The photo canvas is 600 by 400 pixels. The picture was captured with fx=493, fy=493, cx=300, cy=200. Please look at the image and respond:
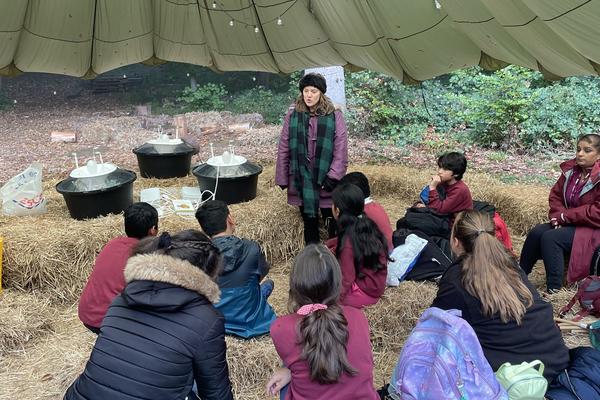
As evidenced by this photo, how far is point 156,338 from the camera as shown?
1624 mm

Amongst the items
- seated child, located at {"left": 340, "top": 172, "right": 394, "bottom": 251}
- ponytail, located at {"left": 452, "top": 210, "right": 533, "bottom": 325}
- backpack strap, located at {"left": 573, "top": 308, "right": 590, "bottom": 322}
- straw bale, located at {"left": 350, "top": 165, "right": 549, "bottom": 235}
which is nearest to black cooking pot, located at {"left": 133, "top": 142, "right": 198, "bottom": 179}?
straw bale, located at {"left": 350, "top": 165, "right": 549, "bottom": 235}

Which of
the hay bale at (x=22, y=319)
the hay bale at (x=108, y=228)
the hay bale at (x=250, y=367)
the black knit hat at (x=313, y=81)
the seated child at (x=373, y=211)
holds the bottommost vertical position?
the hay bale at (x=22, y=319)

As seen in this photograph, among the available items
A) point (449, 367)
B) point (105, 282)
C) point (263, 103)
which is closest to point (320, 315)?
point (449, 367)

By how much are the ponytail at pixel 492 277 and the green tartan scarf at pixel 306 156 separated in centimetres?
161

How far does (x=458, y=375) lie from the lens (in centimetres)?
181

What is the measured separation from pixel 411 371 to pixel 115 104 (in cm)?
1155

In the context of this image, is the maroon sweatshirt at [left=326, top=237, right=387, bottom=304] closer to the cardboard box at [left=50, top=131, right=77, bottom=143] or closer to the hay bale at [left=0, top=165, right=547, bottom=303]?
the hay bale at [left=0, top=165, right=547, bottom=303]

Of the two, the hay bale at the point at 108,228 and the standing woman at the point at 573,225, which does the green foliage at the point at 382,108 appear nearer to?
the hay bale at the point at 108,228

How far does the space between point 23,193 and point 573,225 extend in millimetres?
4208

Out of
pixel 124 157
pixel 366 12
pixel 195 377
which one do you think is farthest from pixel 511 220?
pixel 124 157

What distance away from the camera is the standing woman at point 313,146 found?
142 inches

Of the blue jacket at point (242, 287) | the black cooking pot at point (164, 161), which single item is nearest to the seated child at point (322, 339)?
the blue jacket at point (242, 287)

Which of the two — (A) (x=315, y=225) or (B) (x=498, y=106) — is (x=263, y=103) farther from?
(A) (x=315, y=225)

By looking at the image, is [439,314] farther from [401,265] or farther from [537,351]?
[401,265]
